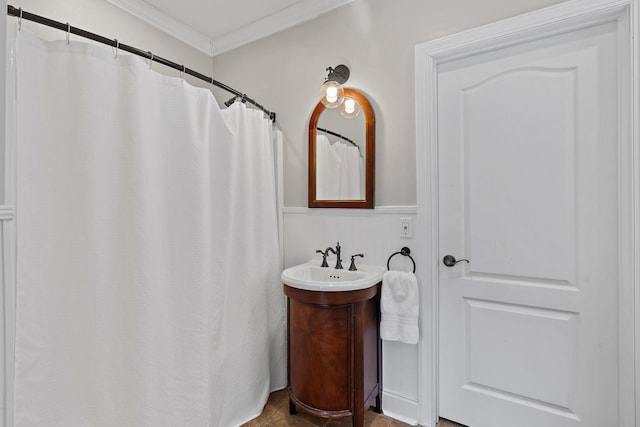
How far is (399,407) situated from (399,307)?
619 mm

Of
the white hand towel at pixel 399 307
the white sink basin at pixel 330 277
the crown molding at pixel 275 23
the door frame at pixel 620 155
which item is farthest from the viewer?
the crown molding at pixel 275 23

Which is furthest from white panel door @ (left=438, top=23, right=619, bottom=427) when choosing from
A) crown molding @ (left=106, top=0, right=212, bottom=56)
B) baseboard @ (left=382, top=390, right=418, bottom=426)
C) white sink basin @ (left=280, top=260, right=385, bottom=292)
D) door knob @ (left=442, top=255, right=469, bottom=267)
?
crown molding @ (left=106, top=0, right=212, bottom=56)

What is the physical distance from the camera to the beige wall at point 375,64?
1703 millimetres

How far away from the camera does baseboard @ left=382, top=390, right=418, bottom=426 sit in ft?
5.82

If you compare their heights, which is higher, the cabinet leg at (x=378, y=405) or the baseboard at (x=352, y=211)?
the baseboard at (x=352, y=211)

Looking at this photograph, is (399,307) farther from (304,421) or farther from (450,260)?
(304,421)

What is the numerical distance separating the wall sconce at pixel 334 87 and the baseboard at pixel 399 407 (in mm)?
1763

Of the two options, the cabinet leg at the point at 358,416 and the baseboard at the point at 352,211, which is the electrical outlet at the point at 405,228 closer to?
the baseboard at the point at 352,211

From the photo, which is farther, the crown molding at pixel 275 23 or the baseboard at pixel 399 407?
the crown molding at pixel 275 23

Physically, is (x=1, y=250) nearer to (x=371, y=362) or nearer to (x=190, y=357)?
(x=190, y=357)

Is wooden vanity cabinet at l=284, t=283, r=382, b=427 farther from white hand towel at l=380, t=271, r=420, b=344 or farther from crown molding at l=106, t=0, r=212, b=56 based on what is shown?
crown molding at l=106, t=0, r=212, b=56

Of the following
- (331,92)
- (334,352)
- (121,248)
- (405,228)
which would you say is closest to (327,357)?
(334,352)

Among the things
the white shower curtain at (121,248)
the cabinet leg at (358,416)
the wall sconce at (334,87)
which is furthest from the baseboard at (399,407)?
the wall sconce at (334,87)

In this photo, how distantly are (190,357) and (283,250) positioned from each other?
94 centimetres
